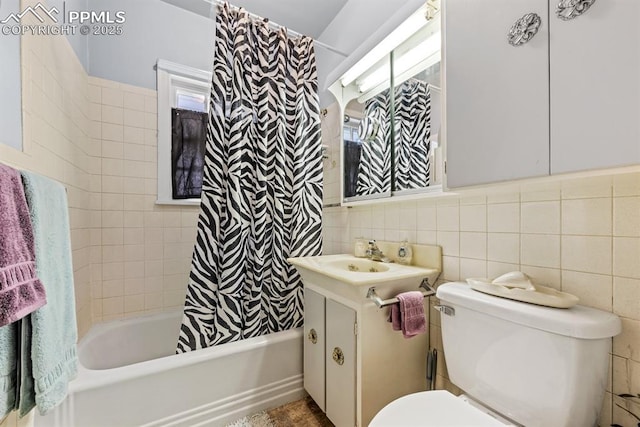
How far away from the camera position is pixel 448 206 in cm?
118

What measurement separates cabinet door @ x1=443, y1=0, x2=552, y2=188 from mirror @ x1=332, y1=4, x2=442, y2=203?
338mm

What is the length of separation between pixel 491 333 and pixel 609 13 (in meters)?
0.86

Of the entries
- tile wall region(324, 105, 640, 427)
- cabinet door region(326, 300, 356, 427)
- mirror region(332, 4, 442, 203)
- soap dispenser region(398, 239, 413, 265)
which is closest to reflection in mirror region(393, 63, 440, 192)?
mirror region(332, 4, 442, 203)

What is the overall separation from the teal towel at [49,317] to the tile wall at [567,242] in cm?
137

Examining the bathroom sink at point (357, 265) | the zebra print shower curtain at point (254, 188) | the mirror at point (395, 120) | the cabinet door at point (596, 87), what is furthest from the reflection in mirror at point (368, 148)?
the cabinet door at point (596, 87)

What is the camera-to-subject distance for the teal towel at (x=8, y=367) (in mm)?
653

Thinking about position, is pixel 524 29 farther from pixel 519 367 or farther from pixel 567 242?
pixel 519 367

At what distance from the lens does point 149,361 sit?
119 cm

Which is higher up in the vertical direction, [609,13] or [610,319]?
[609,13]

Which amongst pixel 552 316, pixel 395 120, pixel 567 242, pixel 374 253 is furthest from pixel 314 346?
pixel 395 120

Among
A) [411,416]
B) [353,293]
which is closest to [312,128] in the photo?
[353,293]

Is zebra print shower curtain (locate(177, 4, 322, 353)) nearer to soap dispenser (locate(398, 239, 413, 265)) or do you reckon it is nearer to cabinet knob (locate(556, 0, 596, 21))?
soap dispenser (locate(398, 239, 413, 265))

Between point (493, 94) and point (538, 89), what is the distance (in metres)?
0.11

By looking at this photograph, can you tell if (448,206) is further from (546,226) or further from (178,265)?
(178,265)
